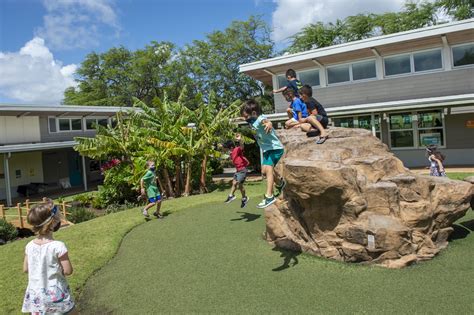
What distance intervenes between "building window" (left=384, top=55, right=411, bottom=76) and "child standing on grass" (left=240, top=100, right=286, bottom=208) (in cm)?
1313

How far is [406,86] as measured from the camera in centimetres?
1673

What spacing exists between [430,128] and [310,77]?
19.7ft

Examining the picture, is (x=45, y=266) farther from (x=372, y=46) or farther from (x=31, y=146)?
(x=31, y=146)

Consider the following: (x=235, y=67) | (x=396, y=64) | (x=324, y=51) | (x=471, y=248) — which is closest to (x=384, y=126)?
(x=396, y=64)

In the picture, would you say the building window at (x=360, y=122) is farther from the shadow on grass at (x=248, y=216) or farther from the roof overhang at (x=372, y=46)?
the shadow on grass at (x=248, y=216)

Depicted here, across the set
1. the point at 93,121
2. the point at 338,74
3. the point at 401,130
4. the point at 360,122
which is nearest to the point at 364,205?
the point at 401,130

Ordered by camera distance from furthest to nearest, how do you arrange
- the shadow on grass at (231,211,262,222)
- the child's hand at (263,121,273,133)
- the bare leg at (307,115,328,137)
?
the shadow on grass at (231,211,262,222) < the bare leg at (307,115,328,137) < the child's hand at (263,121,273,133)

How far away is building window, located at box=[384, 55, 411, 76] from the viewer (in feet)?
55.5

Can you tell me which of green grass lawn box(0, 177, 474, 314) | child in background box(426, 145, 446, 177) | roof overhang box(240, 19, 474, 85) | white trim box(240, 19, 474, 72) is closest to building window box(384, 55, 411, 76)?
roof overhang box(240, 19, 474, 85)

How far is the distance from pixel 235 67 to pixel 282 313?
3248 cm

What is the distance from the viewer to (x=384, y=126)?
722 inches

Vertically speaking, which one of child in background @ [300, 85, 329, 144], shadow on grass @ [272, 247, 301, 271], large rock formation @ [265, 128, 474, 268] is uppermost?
child in background @ [300, 85, 329, 144]

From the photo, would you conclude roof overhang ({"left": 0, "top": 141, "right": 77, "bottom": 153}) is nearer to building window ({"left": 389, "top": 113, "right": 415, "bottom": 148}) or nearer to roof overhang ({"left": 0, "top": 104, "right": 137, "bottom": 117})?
roof overhang ({"left": 0, "top": 104, "right": 137, "bottom": 117})

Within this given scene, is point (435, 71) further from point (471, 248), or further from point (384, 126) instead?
point (471, 248)
